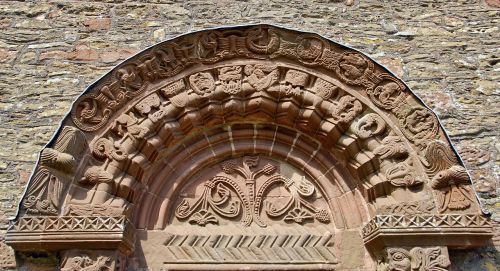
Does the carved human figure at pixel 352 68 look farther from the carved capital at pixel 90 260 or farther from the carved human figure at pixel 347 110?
the carved capital at pixel 90 260

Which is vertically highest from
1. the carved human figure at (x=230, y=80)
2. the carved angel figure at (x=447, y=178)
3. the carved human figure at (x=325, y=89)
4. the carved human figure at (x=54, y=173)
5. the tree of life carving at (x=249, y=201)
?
the carved human figure at (x=325, y=89)

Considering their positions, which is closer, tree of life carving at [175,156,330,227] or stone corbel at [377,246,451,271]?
stone corbel at [377,246,451,271]

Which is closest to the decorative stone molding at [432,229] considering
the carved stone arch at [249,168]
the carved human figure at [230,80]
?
the carved stone arch at [249,168]

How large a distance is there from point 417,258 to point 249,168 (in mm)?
1782

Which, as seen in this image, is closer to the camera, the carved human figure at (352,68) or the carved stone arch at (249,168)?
the carved stone arch at (249,168)

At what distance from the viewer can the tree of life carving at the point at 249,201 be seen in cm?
481

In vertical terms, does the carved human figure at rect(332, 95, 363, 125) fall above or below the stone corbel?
above

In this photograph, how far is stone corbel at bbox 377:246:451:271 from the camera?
405 centimetres

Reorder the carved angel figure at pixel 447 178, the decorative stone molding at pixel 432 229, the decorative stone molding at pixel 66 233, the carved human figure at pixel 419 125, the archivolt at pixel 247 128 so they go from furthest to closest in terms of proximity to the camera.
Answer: the carved human figure at pixel 419 125, the archivolt at pixel 247 128, the carved angel figure at pixel 447 178, the decorative stone molding at pixel 432 229, the decorative stone molding at pixel 66 233

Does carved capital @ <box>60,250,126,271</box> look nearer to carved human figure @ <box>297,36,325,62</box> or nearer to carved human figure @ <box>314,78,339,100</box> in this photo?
carved human figure @ <box>314,78,339,100</box>

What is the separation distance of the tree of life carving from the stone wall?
4.64 ft

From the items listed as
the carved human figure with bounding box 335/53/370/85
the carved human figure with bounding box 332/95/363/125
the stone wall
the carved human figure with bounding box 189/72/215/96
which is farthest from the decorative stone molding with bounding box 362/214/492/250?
the carved human figure with bounding box 189/72/215/96

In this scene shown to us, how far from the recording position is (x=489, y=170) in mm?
4484

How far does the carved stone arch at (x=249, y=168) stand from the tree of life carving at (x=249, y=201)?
0.01m
